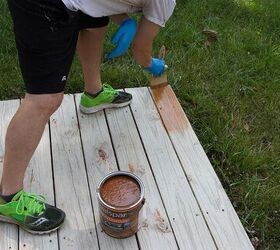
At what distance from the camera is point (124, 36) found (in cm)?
206

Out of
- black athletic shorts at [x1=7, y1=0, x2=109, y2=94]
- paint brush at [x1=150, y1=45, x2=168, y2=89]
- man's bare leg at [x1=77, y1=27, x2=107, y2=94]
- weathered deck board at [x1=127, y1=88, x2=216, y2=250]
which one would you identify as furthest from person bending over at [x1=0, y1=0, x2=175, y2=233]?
paint brush at [x1=150, y1=45, x2=168, y2=89]

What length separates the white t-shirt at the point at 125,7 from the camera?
1688 mm

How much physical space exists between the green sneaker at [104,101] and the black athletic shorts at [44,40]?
707 millimetres

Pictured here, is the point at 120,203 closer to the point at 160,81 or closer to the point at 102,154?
the point at 102,154

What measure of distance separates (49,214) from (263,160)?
44.1 inches

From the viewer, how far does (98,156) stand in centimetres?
222

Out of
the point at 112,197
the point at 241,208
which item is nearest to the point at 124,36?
the point at 112,197

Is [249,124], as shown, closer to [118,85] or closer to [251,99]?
[251,99]

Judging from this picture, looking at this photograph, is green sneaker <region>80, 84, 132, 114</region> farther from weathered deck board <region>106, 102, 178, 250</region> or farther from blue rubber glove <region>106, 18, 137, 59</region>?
blue rubber glove <region>106, 18, 137, 59</region>

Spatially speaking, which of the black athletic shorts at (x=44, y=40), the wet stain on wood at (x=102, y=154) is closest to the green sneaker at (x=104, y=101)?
the wet stain on wood at (x=102, y=154)

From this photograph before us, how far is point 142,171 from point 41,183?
1.49ft

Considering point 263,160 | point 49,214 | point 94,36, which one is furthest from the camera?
point 263,160

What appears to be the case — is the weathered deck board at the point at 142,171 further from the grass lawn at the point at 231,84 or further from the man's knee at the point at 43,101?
the man's knee at the point at 43,101

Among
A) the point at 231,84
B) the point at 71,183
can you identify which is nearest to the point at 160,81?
the point at 231,84
